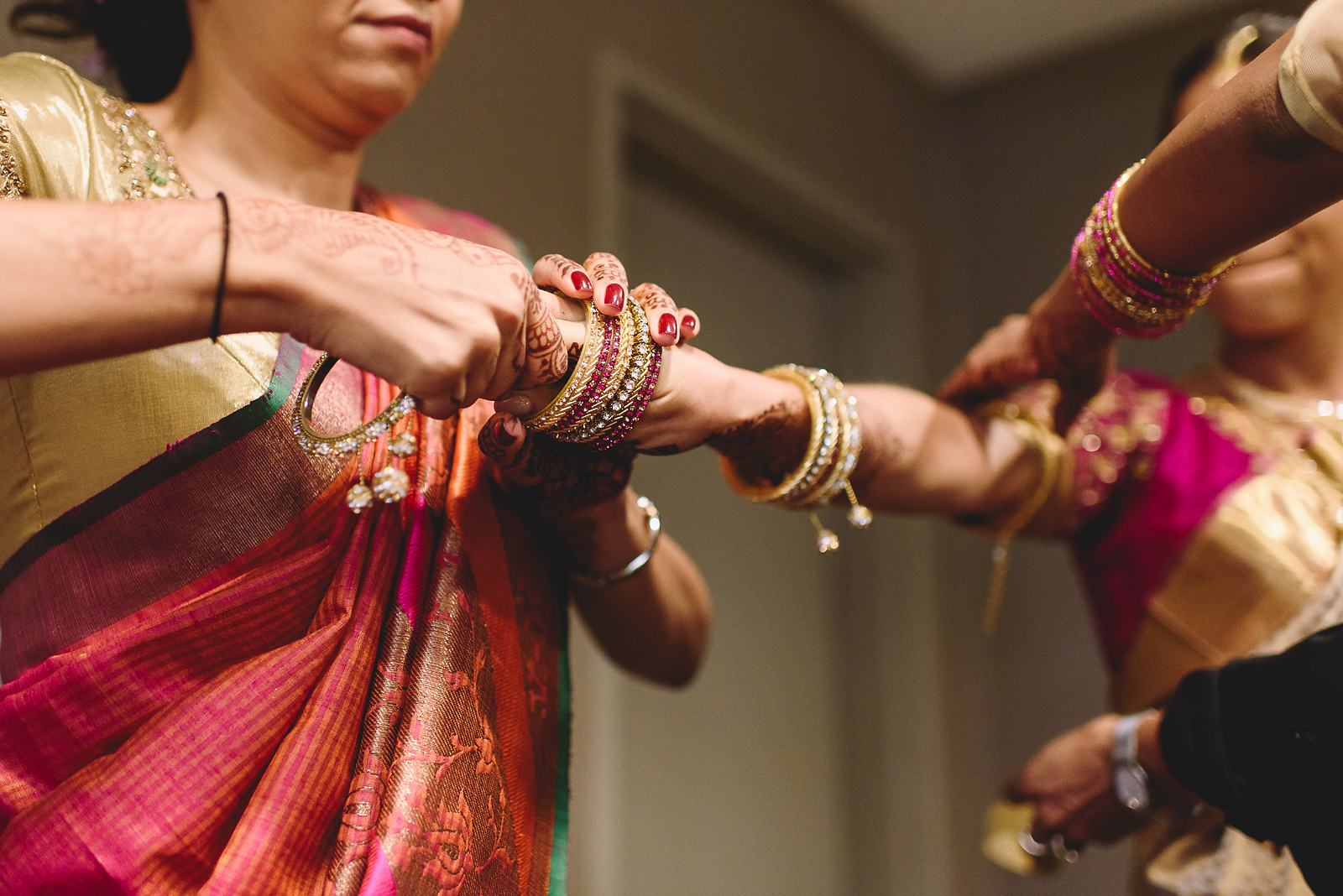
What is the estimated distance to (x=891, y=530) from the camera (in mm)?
2709

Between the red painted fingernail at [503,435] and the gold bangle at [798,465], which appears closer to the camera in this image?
the red painted fingernail at [503,435]

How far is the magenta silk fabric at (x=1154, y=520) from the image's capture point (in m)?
1.24

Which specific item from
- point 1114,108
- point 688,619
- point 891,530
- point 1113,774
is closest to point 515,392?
point 688,619

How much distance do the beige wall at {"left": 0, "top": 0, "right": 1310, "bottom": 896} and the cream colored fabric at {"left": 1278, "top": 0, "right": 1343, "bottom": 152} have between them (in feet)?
4.08

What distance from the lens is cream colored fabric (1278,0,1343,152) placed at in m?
0.71

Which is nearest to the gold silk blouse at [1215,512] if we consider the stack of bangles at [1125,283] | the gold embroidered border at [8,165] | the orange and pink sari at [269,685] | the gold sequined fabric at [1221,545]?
the gold sequined fabric at [1221,545]

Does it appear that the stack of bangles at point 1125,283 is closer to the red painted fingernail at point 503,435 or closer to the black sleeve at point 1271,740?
the black sleeve at point 1271,740

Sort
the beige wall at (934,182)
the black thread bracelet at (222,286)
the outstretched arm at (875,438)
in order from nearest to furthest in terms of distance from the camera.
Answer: the black thread bracelet at (222,286)
the outstretched arm at (875,438)
the beige wall at (934,182)

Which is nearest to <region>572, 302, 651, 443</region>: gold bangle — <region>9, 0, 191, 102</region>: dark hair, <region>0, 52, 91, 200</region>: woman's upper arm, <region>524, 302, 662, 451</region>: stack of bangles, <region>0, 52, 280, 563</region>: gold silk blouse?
<region>524, 302, 662, 451</region>: stack of bangles

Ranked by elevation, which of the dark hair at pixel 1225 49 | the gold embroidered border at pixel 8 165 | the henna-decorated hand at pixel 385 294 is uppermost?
the dark hair at pixel 1225 49

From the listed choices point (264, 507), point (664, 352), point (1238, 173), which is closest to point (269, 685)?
point (264, 507)

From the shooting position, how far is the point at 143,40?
0.97 m

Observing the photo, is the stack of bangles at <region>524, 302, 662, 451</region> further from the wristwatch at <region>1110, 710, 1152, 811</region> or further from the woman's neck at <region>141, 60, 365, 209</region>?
the wristwatch at <region>1110, 710, 1152, 811</region>

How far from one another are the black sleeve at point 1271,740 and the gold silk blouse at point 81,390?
2.30 feet
